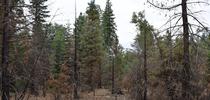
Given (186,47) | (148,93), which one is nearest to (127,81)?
(148,93)

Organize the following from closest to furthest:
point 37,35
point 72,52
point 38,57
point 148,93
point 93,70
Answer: point 38,57 < point 37,35 < point 148,93 < point 72,52 < point 93,70

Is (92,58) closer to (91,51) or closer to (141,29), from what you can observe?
(91,51)

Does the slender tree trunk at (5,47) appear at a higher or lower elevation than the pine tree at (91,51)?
lower

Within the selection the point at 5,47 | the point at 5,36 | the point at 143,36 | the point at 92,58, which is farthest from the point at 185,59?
the point at 92,58

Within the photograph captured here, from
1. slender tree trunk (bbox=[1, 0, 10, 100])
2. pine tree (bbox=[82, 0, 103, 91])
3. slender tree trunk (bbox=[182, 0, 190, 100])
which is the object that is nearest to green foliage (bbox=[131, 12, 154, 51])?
pine tree (bbox=[82, 0, 103, 91])

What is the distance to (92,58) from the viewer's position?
6066 cm

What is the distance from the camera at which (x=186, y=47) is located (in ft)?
47.5

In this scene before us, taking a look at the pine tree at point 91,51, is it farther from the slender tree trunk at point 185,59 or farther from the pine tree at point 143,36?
the slender tree trunk at point 185,59

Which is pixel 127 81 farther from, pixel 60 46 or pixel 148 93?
pixel 60 46

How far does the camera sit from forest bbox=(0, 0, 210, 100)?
10.2 meters

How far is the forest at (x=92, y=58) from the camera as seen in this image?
10.2 metres

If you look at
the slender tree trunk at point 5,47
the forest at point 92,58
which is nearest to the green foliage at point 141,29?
the forest at point 92,58

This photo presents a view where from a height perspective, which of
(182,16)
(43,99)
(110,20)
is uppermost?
(110,20)

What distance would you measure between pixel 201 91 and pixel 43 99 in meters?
15.7
